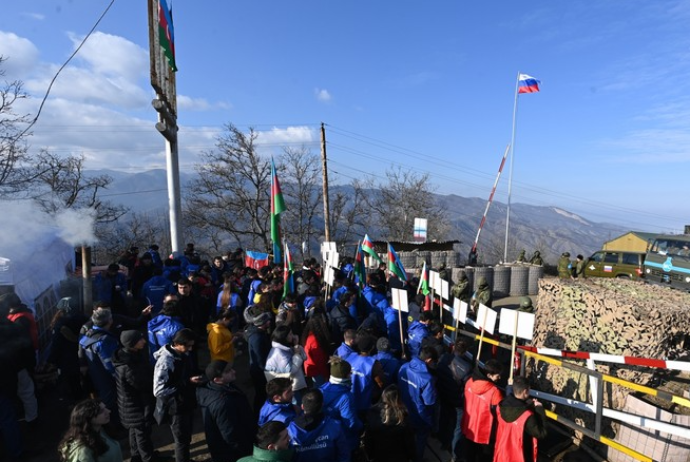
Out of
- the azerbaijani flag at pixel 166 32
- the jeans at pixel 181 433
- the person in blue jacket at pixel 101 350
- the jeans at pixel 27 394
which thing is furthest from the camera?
the azerbaijani flag at pixel 166 32

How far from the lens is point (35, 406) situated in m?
5.41

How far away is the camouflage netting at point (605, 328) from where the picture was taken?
5.01m

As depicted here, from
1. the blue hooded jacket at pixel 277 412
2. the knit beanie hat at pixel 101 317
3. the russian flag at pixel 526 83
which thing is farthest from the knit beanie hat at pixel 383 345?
the russian flag at pixel 526 83

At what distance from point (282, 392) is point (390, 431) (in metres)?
1.05

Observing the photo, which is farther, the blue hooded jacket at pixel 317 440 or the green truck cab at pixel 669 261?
the green truck cab at pixel 669 261

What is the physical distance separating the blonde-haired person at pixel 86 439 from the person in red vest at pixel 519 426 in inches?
133

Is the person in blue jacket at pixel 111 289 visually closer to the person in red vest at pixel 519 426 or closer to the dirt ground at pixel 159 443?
the dirt ground at pixel 159 443

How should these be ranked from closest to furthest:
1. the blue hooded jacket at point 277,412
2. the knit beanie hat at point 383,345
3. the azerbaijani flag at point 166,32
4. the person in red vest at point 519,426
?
the blue hooded jacket at point 277,412 < the person in red vest at point 519,426 < the knit beanie hat at point 383,345 < the azerbaijani flag at point 166,32

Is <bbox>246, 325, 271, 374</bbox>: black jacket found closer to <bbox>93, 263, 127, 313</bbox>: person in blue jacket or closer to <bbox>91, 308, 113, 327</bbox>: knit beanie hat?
<bbox>91, 308, 113, 327</bbox>: knit beanie hat

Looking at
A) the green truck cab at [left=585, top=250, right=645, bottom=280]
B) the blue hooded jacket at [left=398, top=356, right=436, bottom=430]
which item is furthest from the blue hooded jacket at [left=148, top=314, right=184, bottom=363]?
the green truck cab at [left=585, top=250, right=645, bottom=280]

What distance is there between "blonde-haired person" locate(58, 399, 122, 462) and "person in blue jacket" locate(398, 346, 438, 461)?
2.84 metres

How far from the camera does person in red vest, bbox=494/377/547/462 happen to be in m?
3.72

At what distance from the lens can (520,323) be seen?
541 centimetres

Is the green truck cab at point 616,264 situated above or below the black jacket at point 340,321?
below
